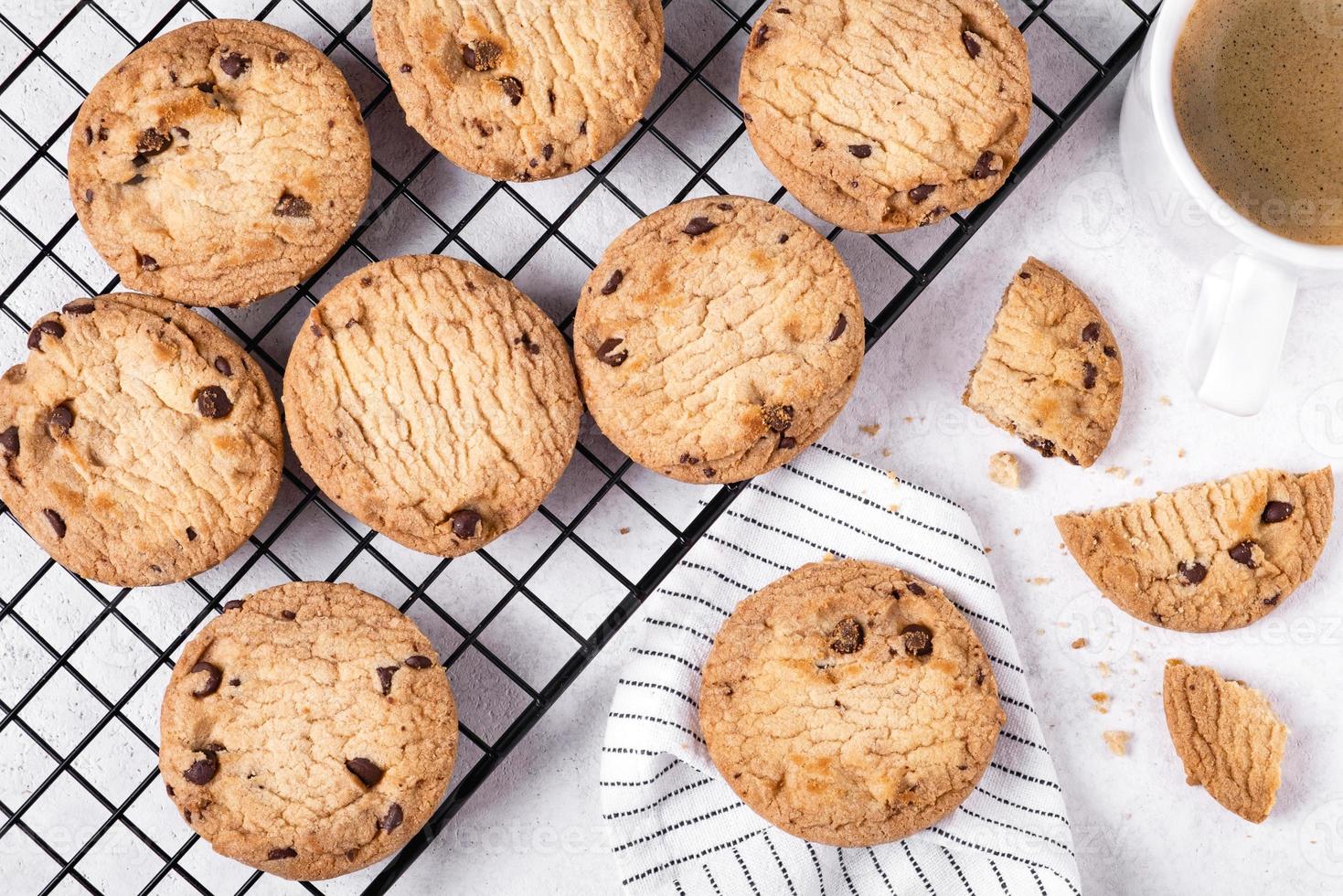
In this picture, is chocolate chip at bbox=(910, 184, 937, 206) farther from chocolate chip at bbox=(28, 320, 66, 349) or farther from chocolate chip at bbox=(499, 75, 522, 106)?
chocolate chip at bbox=(28, 320, 66, 349)

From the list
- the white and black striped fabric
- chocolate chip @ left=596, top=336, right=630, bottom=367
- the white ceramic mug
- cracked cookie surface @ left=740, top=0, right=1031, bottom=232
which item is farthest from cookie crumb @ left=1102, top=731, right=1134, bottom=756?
chocolate chip @ left=596, top=336, right=630, bottom=367

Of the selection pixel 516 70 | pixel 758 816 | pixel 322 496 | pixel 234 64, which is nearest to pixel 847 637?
pixel 758 816

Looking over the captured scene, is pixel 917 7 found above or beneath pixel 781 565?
above

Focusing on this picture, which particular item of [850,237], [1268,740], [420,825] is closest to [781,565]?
[850,237]

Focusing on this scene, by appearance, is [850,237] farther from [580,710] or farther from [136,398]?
[136,398]

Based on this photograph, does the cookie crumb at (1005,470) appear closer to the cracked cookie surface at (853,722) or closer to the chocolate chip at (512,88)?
the cracked cookie surface at (853,722)

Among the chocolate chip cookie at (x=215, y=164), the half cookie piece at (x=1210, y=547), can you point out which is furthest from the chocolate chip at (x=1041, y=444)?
the chocolate chip cookie at (x=215, y=164)
